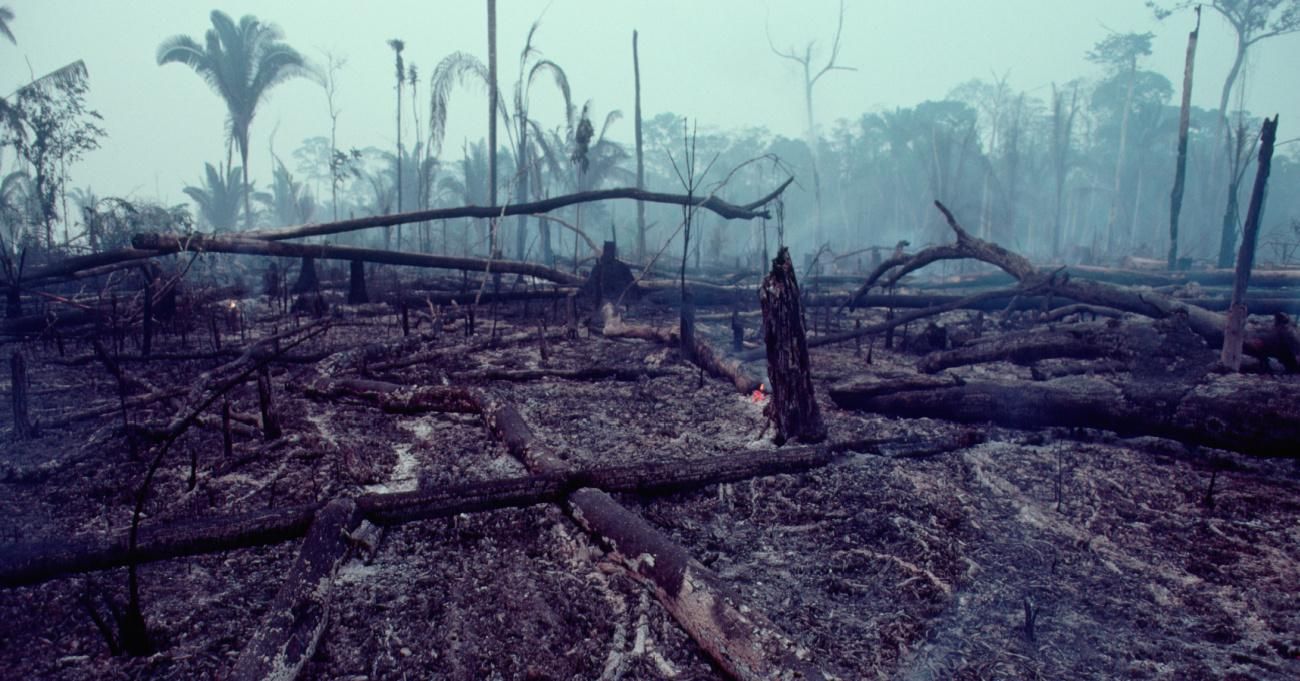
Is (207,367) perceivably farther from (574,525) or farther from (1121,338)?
(1121,338)

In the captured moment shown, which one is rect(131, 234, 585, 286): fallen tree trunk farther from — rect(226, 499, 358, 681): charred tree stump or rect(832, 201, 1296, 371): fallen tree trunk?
rect(226, 499, 358, 681): charred tree stump

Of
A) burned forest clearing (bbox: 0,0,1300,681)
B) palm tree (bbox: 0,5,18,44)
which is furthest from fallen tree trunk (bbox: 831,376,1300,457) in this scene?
palm tree (bbox: 0,5,18,44)

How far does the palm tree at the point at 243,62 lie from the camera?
25.6m

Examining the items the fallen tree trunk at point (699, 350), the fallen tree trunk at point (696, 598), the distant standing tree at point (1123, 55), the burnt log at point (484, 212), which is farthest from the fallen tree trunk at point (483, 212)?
the distant standing tree at point (1123, 55)

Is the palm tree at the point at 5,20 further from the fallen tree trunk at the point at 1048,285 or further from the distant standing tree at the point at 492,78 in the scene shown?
the fallen tree trunk at the point at 1048,285

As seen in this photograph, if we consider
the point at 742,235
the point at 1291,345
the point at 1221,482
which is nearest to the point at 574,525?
the point at 1221,482

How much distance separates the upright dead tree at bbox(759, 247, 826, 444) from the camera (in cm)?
450

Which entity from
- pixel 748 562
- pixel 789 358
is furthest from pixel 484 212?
pixel 748 562

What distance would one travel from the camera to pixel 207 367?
6.82 meters

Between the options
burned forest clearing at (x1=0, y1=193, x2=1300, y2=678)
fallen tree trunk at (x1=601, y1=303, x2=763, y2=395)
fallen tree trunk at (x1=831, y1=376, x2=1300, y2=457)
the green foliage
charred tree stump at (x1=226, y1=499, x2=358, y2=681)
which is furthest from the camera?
the green foliage

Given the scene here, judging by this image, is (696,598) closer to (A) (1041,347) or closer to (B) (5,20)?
(A) (1041,347)

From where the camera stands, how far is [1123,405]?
455 centimetres

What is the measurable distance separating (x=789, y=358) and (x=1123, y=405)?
7.82 ft

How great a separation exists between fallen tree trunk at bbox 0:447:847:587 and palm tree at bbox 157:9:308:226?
29234 millimetres
